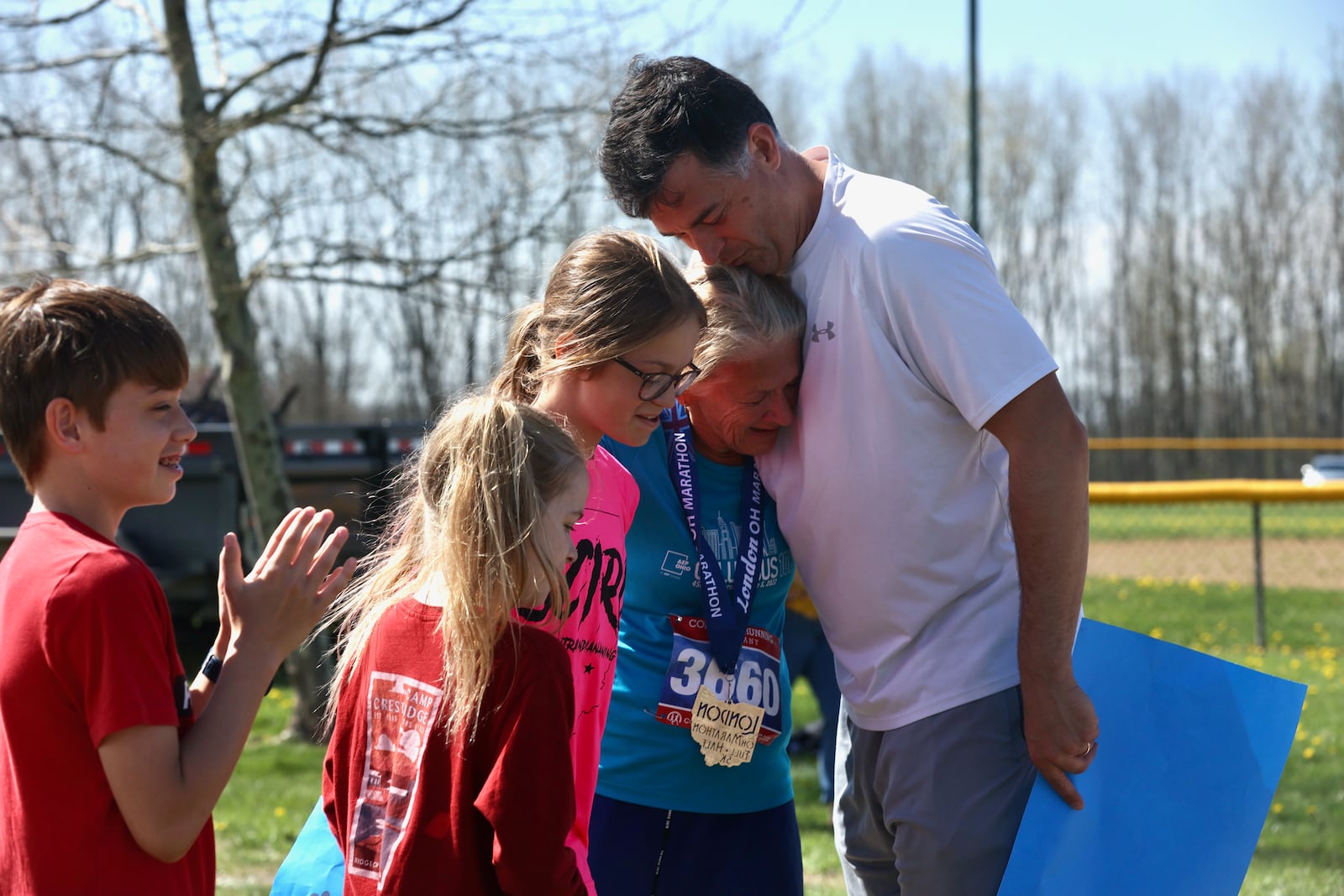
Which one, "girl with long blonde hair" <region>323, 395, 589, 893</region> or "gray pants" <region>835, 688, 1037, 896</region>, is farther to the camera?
"gray pants" <region>835, 688, 1037, 896</region>

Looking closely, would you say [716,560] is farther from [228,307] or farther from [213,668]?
[228,307]

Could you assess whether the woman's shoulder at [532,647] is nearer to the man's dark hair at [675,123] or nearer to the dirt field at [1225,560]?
the man's dark hair at [675,123]

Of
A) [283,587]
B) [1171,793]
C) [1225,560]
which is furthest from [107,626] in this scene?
[1225,560]

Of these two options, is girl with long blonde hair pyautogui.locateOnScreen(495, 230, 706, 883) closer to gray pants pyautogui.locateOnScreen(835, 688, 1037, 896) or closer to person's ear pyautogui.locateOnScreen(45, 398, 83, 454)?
gray pants pyautogui.locateOnScreen(835, 688, 1037, 896)

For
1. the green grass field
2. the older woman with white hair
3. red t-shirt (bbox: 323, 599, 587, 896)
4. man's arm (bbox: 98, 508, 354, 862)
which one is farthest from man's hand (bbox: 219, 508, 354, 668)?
the green grass field

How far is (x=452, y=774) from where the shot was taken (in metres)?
1.67

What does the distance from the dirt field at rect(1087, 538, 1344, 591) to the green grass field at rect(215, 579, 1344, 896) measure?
113 centimetres

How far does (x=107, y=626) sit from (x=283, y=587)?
30cm

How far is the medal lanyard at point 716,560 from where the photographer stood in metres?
2.34

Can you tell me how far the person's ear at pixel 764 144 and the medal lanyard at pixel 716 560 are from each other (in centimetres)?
51

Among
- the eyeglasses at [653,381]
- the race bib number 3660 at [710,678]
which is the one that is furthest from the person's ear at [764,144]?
the race bib number 3660 at [710,678]

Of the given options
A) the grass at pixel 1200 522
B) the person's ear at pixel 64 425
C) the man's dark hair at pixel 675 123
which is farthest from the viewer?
the grass at pixel 1200 522

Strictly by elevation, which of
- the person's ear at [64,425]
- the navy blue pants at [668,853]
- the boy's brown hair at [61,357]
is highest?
the boy's brown hair at [61,357]

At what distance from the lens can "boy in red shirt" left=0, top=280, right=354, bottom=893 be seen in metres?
1.61
